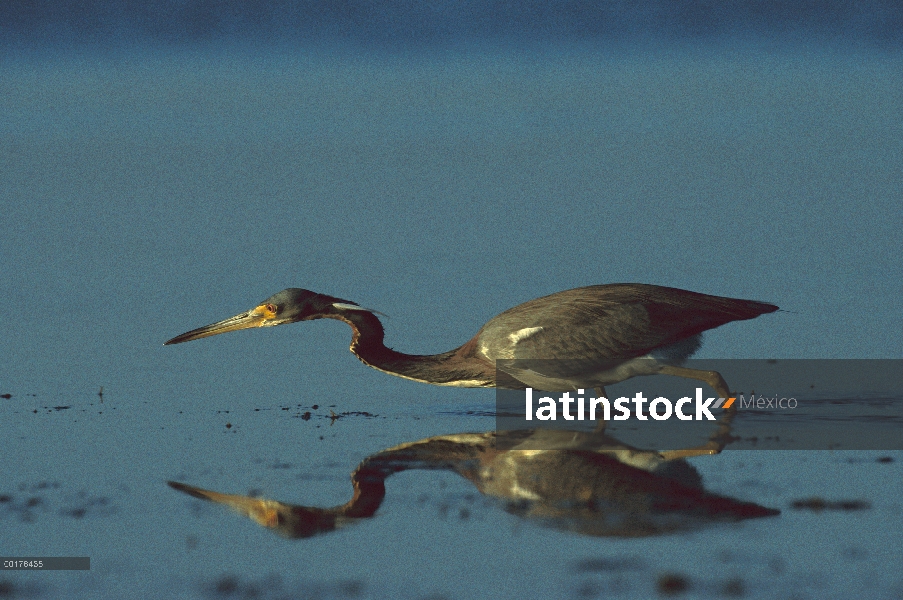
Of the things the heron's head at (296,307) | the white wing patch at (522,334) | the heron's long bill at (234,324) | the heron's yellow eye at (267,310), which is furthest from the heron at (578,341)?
the heron's long bill at (234,324)

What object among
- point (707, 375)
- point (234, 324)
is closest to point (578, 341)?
point (707, 375)

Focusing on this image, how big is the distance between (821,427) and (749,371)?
11.8 feet

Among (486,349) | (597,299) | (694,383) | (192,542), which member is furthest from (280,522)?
(694,383)

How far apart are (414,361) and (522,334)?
1508 mm

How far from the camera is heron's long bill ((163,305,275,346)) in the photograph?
15586 mm

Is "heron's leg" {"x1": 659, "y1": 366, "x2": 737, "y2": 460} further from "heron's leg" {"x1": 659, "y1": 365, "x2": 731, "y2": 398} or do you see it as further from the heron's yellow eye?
the heron's yellow eye

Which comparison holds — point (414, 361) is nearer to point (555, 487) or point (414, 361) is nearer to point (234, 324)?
point (234, 324)

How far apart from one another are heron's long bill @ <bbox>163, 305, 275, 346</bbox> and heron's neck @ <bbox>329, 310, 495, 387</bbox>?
1.02 metres

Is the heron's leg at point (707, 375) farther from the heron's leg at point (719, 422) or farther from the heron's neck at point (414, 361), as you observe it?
the heron's neck at point (414, 361)

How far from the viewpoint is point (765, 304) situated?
1477cm

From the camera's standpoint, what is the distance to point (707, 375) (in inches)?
581

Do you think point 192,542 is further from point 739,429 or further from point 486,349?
point 739,429

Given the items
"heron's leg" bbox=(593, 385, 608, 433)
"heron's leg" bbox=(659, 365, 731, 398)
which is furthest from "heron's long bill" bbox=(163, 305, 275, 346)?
"heron's leg" bbox=(659, 365, 731, 398)

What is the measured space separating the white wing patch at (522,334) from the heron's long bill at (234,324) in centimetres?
330
